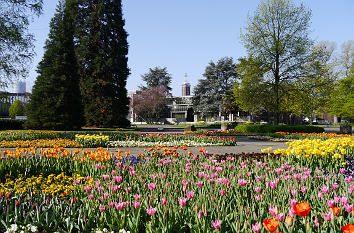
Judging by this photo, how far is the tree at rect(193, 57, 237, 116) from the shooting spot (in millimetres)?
49000

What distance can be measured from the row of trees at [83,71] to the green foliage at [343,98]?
2005 cm

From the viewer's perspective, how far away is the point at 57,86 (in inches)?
827

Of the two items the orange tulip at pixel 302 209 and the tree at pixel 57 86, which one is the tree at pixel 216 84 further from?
the orange tulip at pixel 302 209

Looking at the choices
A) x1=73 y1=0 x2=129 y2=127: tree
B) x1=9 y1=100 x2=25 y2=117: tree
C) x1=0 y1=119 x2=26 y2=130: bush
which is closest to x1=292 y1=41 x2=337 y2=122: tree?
x1=73 y1=0 x2=129 y2=127: tree

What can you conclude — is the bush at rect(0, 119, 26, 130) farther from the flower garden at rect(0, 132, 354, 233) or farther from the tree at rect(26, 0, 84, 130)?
the flower garden at rect(0, 132, 354, 233)

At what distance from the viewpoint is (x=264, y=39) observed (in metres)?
24.9

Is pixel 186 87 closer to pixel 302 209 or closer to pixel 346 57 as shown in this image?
pixel 346 57

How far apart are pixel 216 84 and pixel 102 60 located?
83.4 ft

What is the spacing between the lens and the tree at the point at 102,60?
27516 mm

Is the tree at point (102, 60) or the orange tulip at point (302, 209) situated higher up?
the tree at point (102, 60)

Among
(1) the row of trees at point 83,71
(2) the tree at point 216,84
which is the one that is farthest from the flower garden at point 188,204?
(2) the tree at point 216,84

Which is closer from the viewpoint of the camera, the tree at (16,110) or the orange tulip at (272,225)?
the orange tulip at (272,225)

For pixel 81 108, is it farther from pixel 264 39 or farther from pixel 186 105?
pixel 186 105

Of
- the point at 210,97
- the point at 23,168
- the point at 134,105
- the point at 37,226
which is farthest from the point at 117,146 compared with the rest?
the point at 134,105
